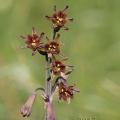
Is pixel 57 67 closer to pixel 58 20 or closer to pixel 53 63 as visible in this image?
pixel 53 63

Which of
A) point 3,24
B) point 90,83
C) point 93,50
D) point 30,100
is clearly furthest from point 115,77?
point 30,100

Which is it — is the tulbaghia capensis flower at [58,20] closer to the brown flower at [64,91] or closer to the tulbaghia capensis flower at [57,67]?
the tulbaghia capensis flower at [57,67]

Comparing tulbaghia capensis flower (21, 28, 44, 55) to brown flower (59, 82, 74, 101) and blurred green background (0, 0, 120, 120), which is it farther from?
blurred green background (0, 0, 120, 120)

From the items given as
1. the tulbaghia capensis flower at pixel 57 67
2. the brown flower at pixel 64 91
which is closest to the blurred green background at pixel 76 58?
the brown flower at pixel 64 91

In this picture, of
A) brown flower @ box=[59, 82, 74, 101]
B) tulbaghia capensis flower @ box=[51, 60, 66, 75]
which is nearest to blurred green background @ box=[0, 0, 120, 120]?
brown flower @ box=[59, 82, 74, 101]

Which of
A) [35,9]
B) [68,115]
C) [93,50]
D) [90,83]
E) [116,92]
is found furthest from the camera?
[35,9]

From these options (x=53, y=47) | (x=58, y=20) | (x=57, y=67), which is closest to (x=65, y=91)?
(x=57, y=67)

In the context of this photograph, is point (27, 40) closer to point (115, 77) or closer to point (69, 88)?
point (69, 88)
